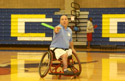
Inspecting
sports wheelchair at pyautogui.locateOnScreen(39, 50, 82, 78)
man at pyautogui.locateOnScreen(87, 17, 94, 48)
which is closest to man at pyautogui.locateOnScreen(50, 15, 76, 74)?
sports wheelchair at pyautogui.locateOnScreen(39, 50, 82, 78)

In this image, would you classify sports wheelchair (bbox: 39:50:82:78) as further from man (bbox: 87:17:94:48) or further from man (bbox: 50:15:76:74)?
man (bbox: 87:17:94:48)

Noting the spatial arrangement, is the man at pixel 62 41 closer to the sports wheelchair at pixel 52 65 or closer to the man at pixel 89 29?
the sports wheelchair at pixel 52 65

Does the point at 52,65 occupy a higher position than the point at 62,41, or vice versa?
the point at 62,41

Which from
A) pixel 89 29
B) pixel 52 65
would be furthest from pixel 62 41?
pixel 89 29

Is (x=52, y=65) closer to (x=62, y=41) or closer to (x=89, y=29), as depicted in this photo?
(x=62, y=41)

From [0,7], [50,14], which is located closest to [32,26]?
[50,14]

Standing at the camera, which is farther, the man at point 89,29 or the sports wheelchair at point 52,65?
the man at point 89,29

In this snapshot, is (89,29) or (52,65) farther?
(89,29)

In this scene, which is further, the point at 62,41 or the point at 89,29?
the point at 89,29

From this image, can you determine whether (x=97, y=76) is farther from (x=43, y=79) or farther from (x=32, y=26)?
(x=32, y=26)

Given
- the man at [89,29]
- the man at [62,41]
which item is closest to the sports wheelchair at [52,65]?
the man at [62,41]

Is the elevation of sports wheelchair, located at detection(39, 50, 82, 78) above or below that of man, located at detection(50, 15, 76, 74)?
below

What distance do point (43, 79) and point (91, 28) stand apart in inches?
374

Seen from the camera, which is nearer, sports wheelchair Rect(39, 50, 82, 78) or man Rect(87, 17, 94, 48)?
sports wheelchair Rect(39, 50, 82, 78)
